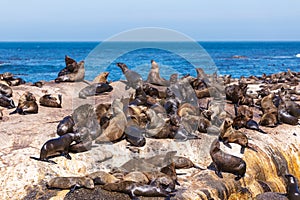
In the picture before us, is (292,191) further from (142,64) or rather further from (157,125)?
(142,64)

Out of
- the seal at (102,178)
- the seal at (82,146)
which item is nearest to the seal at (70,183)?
the seal at (102,178)

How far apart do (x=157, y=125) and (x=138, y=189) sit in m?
2.68

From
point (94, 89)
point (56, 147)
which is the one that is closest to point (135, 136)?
point (56, 147)

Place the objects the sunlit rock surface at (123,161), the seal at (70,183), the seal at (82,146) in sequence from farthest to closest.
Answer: the seal at (82,146), the sunlit rock surface at (123,161), the seal at (70,183)

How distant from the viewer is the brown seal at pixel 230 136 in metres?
8.57

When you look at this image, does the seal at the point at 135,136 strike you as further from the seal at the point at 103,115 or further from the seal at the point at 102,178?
the seal at the point at 102,178

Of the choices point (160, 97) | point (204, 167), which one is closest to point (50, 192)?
point (204, 167)

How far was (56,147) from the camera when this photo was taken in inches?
286

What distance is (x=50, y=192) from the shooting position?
618 centimetres

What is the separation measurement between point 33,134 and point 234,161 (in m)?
4.08

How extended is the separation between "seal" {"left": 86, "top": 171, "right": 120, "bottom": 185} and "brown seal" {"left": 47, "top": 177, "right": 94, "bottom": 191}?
12cm

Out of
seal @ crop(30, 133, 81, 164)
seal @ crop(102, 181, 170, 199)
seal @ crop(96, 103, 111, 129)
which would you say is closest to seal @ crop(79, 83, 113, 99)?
seal @ crop(96, 103, 111, 129)

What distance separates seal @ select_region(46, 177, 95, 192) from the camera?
625 cm

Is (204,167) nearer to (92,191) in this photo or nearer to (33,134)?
(92,191)
